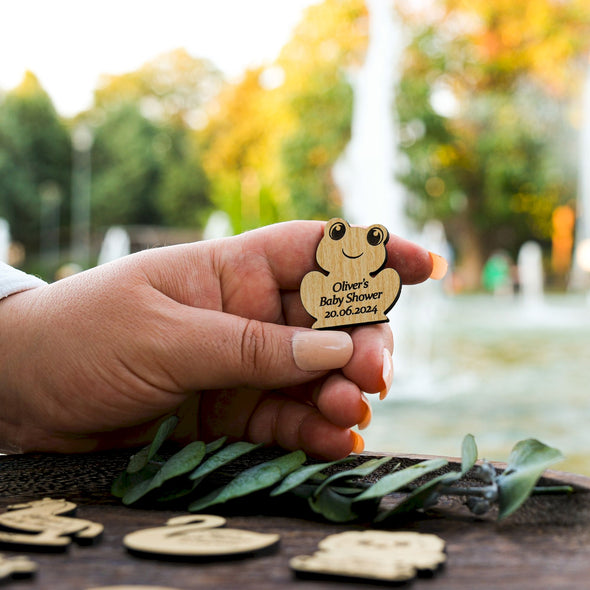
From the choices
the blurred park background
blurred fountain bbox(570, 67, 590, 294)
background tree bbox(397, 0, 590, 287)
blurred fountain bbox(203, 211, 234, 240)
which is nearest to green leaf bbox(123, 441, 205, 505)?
the blurred park background

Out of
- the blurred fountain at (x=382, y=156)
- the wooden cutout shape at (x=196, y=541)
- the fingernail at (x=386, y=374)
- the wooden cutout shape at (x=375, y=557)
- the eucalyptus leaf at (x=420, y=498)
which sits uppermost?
the blurred fountain at (x=382, y=156)

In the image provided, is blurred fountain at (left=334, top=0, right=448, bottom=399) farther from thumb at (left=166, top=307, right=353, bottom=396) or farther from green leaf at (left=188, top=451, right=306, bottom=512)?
green leaf at (left=188, top=451, right=306, bottom=512)

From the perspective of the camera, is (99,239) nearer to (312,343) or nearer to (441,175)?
(441,175)

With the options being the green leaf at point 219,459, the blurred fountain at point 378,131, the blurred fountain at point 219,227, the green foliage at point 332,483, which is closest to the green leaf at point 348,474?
the green foliage at point 332,483

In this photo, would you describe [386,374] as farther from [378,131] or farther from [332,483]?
[378,131]

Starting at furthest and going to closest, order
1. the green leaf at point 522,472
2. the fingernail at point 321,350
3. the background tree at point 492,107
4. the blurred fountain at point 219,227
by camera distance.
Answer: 1. the background tree at point 492,107
2. the blurred fountain at point 219,227
3. the fingernail at point 321,350
4. the green leaf at point 522,472

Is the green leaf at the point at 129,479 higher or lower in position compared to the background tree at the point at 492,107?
lower

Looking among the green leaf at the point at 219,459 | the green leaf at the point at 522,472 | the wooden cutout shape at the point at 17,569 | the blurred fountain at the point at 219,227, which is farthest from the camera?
the blurred fountain at the point at 219,227

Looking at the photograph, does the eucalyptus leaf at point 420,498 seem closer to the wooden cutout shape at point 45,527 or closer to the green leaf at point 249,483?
the green leaf at point 249,483
